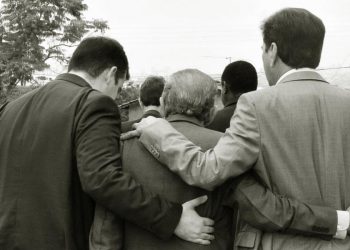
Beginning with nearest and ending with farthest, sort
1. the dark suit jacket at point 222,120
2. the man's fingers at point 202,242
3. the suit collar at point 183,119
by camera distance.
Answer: the man's fingers at point 202,242, the suit collar at point 183,119, the dark suit jacket at point 222,120

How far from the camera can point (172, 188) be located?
2.51m

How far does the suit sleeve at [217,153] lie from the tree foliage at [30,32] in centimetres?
2006

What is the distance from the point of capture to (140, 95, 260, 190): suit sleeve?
2.29 meters

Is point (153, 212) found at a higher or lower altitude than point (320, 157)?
lower

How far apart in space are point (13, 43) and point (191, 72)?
21.1 meters

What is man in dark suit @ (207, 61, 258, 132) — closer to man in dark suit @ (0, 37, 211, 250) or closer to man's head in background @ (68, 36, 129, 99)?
man's head in background @ (68, 36, 129, 99)

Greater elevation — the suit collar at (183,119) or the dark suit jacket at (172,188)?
the suit collar at (183,119)

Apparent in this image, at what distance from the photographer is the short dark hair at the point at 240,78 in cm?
438

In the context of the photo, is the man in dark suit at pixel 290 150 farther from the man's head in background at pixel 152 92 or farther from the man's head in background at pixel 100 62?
the man's head in background at pixel 152 92

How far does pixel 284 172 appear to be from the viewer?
91.3 inches

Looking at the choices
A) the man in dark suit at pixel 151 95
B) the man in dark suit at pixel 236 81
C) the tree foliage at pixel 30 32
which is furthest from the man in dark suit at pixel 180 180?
the tree foliage at pixel 30 32

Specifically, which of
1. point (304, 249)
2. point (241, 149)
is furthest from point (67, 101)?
point (304, 249)

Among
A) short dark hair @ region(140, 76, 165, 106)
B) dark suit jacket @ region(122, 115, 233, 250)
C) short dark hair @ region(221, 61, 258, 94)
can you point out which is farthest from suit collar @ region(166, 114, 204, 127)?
short dark hair @ region(140, 76, 165, 106)

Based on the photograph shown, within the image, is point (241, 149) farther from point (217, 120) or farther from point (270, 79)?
point (217, 120)
